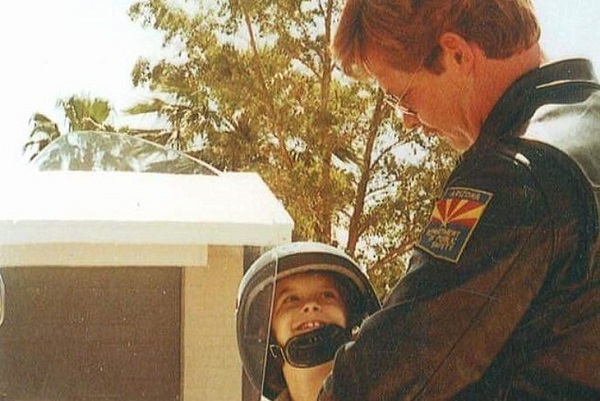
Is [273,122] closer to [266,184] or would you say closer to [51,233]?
[266,184]

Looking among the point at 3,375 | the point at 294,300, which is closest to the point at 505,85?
the point at 294,300

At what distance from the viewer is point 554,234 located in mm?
607

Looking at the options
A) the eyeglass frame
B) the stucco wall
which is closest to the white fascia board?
the stucco wall

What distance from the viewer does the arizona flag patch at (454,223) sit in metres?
0.62

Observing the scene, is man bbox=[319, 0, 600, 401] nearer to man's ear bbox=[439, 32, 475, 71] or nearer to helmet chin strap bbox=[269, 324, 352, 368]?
man's ear bbox=[439, 32, 475, 71]

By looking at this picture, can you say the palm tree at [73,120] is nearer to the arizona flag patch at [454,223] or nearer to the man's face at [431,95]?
the man's face at [431,95]

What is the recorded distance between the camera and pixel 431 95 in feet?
2.50

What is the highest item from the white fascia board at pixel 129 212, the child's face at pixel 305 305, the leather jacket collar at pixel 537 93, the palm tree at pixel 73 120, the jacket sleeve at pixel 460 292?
the leather jacket collar at pixel 537 93

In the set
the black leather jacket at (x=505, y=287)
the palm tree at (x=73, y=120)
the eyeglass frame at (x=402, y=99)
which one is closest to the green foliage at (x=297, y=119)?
the palm tree at (x=73, y=120)

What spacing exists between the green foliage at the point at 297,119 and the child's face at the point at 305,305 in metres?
0.19

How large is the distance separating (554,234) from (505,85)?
17 cm

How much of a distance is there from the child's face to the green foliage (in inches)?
7.4

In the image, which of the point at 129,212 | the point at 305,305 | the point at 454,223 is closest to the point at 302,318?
the point at 305,305

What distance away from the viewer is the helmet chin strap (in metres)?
0.89
